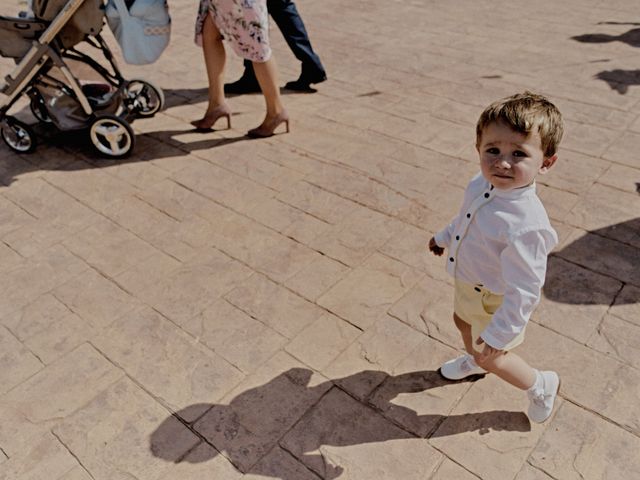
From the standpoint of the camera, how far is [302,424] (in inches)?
105

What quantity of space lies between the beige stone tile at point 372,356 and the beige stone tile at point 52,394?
118 cm

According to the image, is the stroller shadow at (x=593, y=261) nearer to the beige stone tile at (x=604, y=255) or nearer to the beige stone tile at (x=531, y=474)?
the beige stone tile at (x=604, y=255)

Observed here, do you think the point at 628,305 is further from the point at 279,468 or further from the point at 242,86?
the point at 242,86

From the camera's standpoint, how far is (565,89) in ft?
18.9

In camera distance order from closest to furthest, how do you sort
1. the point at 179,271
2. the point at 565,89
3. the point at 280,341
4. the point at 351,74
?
1. the point at 280,341
2. the point at 179,271
3. the point at 565,89
4. the point at 351,74

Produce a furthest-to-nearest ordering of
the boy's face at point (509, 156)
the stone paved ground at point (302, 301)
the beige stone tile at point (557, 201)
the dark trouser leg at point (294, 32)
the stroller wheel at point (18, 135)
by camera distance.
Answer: the dark trouser leg at point (294, 32) < the stroller wheel at point (18, 135) < the beige stone tile at point (557, 201) < the stone paved ground at point (302, 301) < the boy's face at point (509, 156)

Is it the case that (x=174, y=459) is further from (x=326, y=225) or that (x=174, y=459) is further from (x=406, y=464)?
(x=326, y=225)

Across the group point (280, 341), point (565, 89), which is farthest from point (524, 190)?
point (565, 89)

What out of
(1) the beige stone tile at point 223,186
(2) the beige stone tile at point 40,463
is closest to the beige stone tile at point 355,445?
(2) the beige stone tile at point 40,463

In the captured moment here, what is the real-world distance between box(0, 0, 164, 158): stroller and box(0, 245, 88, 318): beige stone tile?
132 cm

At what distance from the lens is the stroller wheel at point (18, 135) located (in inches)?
186

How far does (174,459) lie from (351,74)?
4.77m

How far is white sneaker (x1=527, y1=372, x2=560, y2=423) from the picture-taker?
2523mm

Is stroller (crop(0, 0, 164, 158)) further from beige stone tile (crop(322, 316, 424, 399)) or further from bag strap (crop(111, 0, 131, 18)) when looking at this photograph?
beige stone tile (crop(322, 316, 424, 399))
